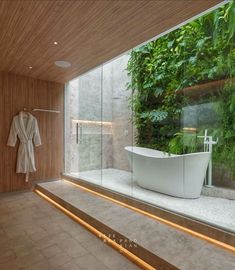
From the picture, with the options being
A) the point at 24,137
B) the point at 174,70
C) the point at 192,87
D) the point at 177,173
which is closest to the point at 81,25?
the point at 174,70

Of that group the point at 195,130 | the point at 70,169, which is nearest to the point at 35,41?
the point at 195,130

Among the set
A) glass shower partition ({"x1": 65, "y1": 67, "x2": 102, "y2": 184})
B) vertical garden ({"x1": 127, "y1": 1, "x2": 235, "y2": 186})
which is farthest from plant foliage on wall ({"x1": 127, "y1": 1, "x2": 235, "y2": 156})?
glass shower partition ({"x1": 65, "y1": 67, "x2": 102, "y2": 184})

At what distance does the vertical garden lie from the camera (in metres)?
2.54

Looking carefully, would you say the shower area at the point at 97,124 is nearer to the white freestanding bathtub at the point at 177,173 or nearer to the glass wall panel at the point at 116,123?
the glass wall panel at the point at 116,123

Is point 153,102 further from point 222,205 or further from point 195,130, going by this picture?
point 222,205

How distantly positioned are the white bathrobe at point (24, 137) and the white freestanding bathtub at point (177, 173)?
211 cm

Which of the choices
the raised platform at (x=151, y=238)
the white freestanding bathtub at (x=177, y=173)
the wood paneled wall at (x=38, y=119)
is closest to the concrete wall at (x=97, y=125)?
the wood paneled wall at (x=38, y=119)

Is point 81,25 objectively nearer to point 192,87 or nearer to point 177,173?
point 192,87

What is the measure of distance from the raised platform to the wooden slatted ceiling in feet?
6.92

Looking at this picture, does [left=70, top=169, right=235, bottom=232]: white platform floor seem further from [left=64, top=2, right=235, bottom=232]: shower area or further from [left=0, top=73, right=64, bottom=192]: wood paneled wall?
[left=0, top=73, right=64, bottom=192]: wood paneled wall

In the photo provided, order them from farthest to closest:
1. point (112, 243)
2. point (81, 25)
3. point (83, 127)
→ point (83, 127), point (81, 25), point (112, 243)

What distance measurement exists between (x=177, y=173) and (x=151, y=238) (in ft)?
3.85

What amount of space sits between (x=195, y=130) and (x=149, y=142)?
0.97 m

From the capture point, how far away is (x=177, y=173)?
9.32ft
